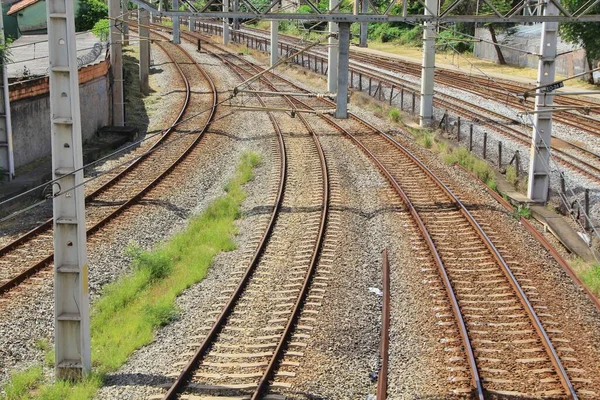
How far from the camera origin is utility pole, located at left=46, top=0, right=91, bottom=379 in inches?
340

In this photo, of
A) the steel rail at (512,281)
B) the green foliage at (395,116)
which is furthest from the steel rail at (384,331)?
the green foliage at (395,116)

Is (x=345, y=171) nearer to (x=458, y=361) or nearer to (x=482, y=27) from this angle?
(x=458, y=361)

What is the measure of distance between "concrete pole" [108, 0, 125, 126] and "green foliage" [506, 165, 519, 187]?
38.4 ft

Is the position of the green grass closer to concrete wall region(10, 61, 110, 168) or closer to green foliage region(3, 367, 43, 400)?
concrete wall region(10, 61, 110, 168)

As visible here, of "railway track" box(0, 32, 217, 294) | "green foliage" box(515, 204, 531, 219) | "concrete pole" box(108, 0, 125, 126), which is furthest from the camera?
"concrete pole" box(108, 0, 125, 126)

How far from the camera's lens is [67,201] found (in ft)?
29.9

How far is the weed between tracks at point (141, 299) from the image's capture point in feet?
30.2

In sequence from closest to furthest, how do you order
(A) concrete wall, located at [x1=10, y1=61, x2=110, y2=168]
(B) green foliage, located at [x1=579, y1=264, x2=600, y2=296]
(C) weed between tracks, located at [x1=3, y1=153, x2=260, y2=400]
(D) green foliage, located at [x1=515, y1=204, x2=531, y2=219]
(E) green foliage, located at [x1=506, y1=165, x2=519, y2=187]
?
(C) weed between tracks, located at [x1=3, y1=153, x2=260, y2=400]
(B) green foliage, located at [x1=579, y1=264, x2=600, y2=296]
(D) green foliage, located at [x1=515, y1=204, x2=531, y2=219]
(E) green foliage, located at [x1=506, y1=165, x2=519, y2=187]
(A) concrete wall, located at [x1=10, y1=61, x2=110, y2=168]

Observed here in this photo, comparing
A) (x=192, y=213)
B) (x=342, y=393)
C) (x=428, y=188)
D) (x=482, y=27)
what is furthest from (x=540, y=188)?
(x=482, y=27)

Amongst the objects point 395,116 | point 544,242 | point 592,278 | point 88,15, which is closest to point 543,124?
point 544,242

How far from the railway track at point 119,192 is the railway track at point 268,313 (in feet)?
8.71

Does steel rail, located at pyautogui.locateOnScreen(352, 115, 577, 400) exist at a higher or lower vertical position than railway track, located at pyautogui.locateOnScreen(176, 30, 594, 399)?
higher

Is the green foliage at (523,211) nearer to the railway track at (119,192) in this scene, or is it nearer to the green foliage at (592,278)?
the green foliage at (592,278)

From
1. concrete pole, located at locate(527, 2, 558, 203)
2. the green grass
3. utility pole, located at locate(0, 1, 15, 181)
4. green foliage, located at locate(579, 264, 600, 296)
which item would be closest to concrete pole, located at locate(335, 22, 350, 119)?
concrete pole, located at locate(527, 2, 558, 203)
